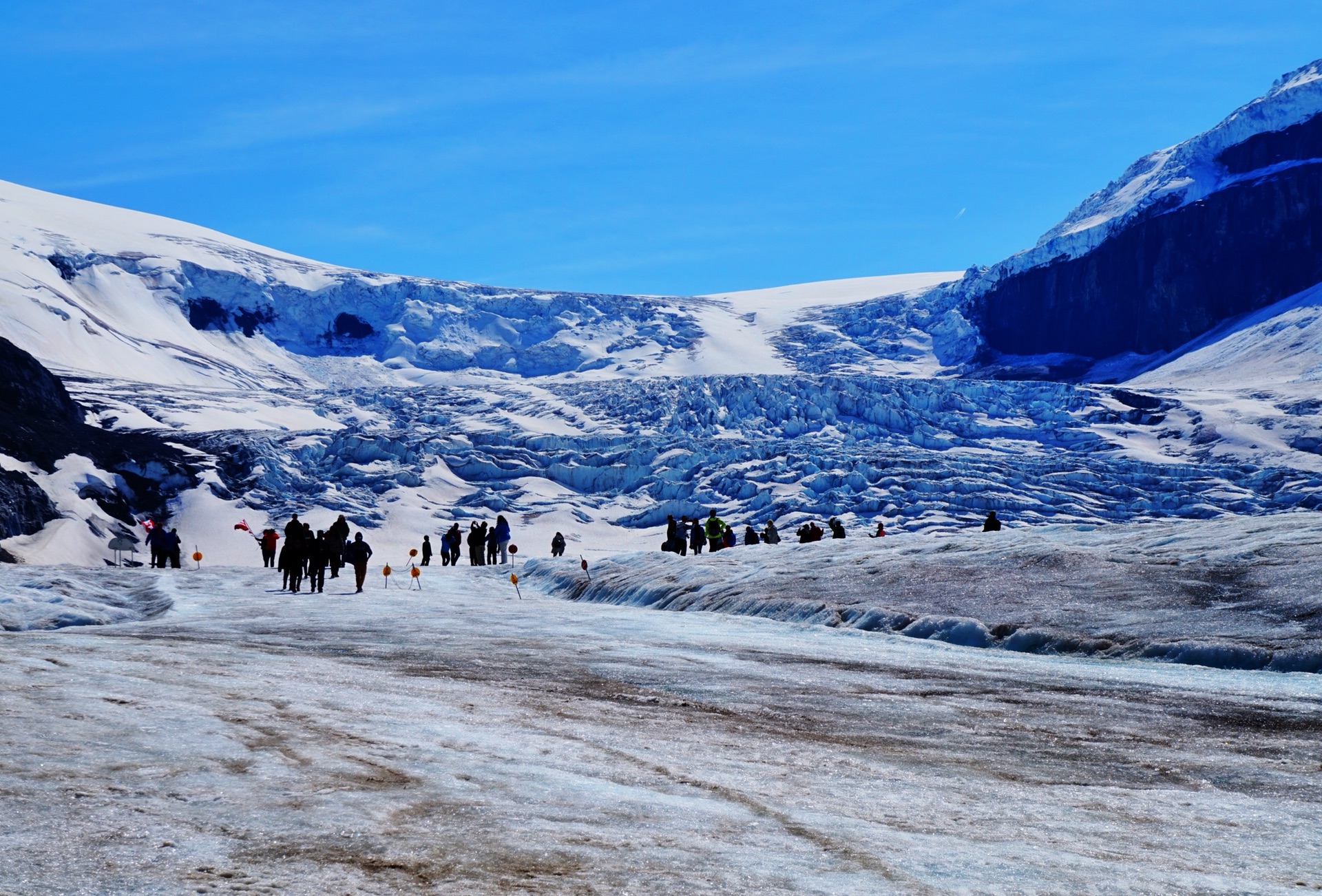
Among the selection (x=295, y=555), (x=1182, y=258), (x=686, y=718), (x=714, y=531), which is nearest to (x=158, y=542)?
(x=295, y=555)

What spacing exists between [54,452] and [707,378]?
160ft

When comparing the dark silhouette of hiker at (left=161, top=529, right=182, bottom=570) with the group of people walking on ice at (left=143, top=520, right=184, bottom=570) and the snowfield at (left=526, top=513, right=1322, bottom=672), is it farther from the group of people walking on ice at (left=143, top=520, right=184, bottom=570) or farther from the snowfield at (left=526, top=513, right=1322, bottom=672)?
the snowfield at (left=526, top=513, right=1322, bottom=672)

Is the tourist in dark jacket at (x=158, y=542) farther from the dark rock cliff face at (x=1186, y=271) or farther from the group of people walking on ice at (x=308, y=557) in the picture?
the dark rock cliff face at (x=1186, y=271)

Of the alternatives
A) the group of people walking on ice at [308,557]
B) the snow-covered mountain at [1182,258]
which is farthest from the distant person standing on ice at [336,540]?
the snow-covered mountain at [1182,258]

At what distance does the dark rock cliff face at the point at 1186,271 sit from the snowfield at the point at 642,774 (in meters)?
147

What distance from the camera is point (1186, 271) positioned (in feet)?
490

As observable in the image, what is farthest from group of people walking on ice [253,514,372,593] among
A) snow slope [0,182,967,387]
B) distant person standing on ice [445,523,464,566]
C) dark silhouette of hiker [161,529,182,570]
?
snow slope [0,182,967,387]

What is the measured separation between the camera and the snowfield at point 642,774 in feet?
14.4

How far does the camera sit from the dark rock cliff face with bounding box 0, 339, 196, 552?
178 ft

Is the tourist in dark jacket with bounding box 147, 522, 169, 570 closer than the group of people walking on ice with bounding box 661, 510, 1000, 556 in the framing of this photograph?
No

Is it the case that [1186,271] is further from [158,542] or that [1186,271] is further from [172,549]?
[158,542]

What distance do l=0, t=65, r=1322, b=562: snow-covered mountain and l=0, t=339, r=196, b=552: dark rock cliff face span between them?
0.37 m

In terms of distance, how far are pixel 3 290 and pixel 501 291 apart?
5293cm

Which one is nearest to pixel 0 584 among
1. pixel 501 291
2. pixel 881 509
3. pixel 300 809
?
pixel 300 809
